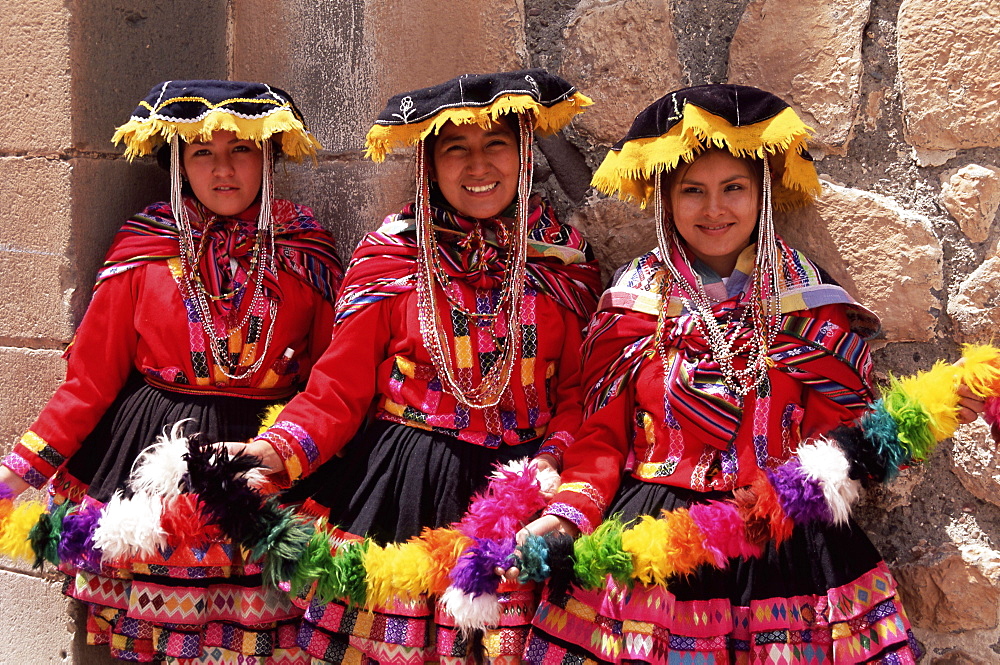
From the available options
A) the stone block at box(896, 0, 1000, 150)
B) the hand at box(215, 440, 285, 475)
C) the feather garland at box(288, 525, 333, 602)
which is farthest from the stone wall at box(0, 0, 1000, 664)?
the feather garland at box(288, 525, 333, 602)

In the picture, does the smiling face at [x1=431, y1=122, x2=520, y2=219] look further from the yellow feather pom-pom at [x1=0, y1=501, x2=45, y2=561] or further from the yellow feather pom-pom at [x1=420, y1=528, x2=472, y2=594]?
the yellow feather pom-pom at [x1=0, y1=501, x2=45, y2=561]

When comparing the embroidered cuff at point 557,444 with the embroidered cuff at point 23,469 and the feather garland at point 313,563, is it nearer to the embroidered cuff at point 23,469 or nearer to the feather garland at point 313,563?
the feather garland at point 313,563

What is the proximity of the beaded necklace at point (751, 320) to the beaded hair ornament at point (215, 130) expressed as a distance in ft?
3.80

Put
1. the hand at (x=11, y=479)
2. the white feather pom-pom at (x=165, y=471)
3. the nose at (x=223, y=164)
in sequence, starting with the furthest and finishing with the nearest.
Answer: the nose at (x=223, y=164)
the hand at (x=11, y=479)
the white feather pom-pom at (x=165, y=471)

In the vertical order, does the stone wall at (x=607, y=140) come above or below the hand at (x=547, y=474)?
above

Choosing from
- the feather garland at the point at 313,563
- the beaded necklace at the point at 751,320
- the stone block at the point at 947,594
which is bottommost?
the stone block at the point at 947,594

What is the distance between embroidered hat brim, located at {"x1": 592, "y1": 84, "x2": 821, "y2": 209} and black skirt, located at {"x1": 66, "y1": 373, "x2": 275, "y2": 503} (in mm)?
1292

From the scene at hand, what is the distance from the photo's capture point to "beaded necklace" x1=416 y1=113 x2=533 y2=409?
250cm

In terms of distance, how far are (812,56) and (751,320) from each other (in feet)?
2.54

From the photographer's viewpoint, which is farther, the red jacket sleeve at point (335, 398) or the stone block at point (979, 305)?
the red jacket sleeve at point (335, 398)

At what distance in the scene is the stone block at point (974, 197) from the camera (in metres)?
2.30

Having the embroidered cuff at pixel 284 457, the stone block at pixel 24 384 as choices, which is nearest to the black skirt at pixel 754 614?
the embroidered cuff at pixel 284 457

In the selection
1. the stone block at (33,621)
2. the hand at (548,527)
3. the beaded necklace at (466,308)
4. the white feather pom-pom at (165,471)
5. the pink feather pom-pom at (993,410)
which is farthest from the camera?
the stone block at (33,621)

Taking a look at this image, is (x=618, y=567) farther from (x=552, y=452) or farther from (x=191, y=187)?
(x=191, y=187)
